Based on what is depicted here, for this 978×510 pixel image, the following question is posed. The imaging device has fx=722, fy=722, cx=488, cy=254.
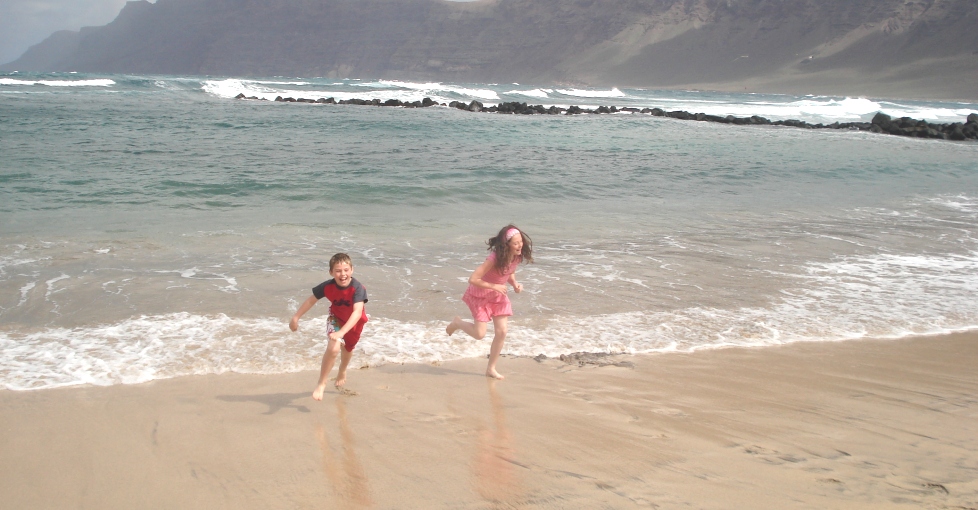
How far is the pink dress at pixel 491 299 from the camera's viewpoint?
183 inches

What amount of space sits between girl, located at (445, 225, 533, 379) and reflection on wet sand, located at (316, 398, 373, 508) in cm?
123

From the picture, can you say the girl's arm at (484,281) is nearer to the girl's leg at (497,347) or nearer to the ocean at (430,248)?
the girl's leg at (497,347)

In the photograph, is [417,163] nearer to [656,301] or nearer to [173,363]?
[656,301]

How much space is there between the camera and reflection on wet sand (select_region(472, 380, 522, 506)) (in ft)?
9.84

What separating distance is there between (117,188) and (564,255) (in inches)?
293

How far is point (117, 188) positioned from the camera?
11.3 metres

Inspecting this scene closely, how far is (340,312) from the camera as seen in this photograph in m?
4.14

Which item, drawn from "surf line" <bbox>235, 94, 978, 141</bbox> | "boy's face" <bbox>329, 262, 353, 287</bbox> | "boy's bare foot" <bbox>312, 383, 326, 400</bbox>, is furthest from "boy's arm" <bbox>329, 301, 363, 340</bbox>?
"surf line" <bbox>235, 94, 978, 141</bbox>

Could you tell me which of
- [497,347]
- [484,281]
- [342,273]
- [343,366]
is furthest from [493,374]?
[342,273]

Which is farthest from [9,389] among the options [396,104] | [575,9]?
[575,9]

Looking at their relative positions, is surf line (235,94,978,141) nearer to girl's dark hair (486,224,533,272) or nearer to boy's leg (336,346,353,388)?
girl's dark hair (486,224,533,272)

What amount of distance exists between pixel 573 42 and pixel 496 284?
140m

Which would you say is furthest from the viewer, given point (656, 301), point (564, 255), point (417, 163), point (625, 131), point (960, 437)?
point (625, 131)

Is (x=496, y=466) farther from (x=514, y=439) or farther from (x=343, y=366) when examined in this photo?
(x=343, y=366)
